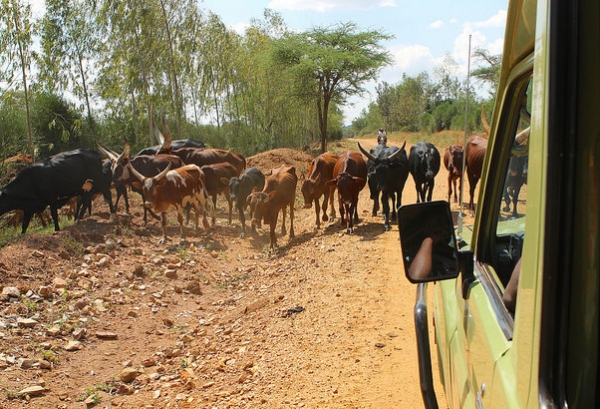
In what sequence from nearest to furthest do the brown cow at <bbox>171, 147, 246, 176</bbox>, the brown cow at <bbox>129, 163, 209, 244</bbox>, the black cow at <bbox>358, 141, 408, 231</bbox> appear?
the black cow at <bbox>358, 141, 408, 231</bbox>
the brown cow at <bbox>129, 163, 209, 244</bbox>
the brown cow at <bbox>171, 147, 246, 176</bbox>

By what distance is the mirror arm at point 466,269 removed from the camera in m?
2.36

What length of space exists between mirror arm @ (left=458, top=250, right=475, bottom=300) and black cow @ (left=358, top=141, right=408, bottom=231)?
8.97 metres

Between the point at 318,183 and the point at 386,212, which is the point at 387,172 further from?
the point at 318,183

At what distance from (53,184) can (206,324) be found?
7551 mm

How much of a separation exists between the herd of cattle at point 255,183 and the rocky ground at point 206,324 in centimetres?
90

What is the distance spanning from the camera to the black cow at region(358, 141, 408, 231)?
11.8 metres

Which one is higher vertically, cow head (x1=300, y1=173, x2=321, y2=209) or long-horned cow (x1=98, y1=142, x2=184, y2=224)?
long-horned cow (x1=98, y1=142, x2=184, y2=224)

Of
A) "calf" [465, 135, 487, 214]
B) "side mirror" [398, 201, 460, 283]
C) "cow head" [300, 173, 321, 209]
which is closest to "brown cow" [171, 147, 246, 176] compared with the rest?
"cow head" [300, 173, 321, 209]

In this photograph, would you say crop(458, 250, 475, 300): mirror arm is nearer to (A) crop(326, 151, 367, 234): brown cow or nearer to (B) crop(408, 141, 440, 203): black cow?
(A) crop(326, 151, 367, 234): brown cow

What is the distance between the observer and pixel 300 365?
5543mm

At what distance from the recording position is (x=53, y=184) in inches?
538

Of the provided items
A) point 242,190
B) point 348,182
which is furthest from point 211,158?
point 348,182

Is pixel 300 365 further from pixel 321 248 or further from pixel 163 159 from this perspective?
pixel 163 159

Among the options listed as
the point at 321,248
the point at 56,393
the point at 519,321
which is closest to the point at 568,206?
the point at 519,321
